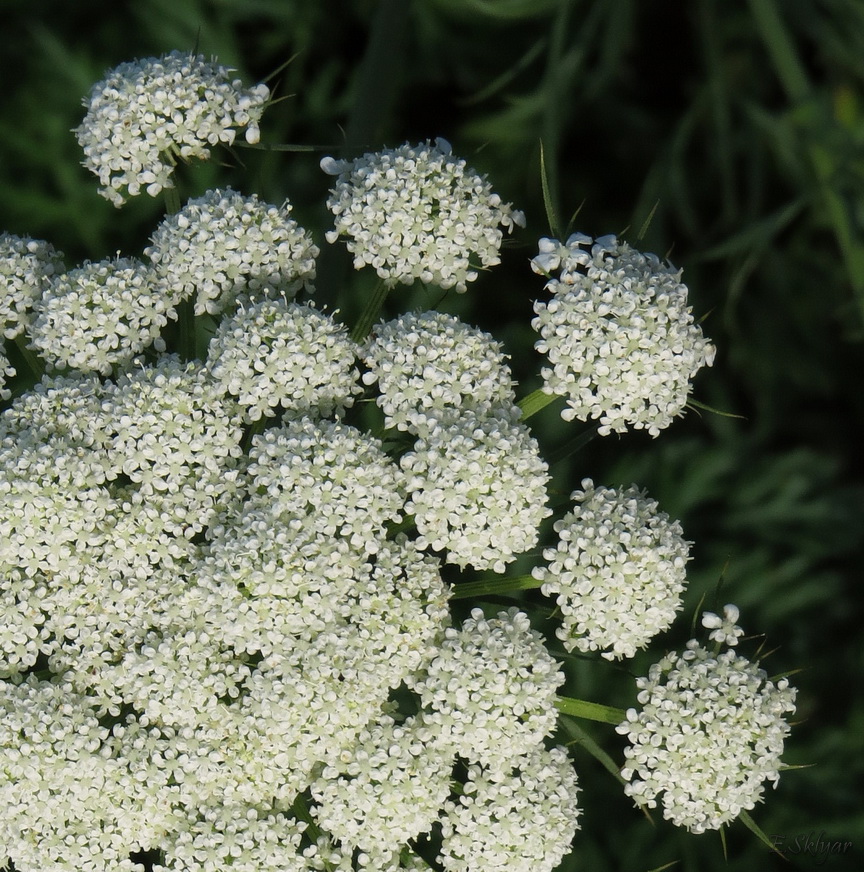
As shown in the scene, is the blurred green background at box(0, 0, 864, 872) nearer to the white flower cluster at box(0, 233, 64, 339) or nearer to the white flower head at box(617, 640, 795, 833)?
the white flower head at box(617, 640, 795, 833)

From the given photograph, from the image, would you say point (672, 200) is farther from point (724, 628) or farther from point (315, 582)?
point (315, 582)

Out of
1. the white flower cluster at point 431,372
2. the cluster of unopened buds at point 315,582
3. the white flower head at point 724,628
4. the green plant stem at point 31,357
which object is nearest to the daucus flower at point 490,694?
the cluster of unopened buds at point 315,582

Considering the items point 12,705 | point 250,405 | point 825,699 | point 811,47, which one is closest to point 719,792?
point 250,405

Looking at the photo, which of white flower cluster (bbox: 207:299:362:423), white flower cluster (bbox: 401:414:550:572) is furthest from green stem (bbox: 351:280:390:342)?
white flower cluster (bbox: 401:414:550:572)

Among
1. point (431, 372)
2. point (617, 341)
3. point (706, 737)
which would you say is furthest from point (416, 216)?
point (706, 737)

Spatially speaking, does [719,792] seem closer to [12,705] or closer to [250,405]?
[250,405]

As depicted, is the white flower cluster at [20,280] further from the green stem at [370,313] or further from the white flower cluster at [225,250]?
the green stem at [370,313]
